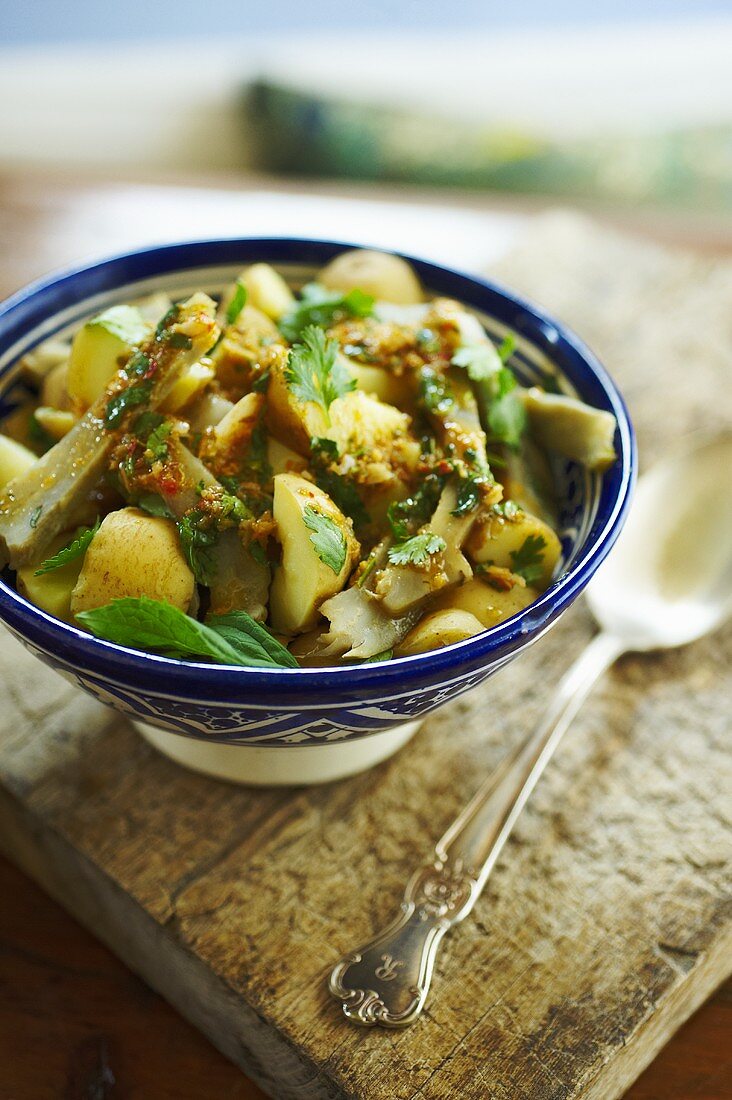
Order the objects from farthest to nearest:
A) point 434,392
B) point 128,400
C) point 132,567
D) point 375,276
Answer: point 375,276 → point 434,392 → point 128,400 → point 132,567

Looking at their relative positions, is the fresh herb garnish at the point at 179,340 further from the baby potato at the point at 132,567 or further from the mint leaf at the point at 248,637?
the mint leaf at the point at 248,637

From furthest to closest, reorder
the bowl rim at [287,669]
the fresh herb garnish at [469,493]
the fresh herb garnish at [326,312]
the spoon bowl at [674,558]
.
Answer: the spoon bowl at [674,558] < the fresh herb garnish at [326,312] < the fresh herb garnish at [469,493] < the bowl rim at [287,669]

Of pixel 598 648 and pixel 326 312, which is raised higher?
pixel 326 312

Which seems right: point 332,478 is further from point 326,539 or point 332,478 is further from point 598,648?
point 598,648

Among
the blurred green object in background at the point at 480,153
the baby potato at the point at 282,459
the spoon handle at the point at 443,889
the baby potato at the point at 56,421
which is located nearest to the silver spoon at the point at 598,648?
the spoon handle at the point at 443,889

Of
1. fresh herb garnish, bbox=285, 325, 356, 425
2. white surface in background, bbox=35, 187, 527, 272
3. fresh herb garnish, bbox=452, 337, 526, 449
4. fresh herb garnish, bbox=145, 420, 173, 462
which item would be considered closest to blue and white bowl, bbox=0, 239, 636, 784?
fresh herb garnish, bbox=452, 337, 526, 449

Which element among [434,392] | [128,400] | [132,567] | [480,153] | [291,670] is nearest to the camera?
[291,670]

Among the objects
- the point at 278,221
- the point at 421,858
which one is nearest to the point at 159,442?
the point at 421,858
